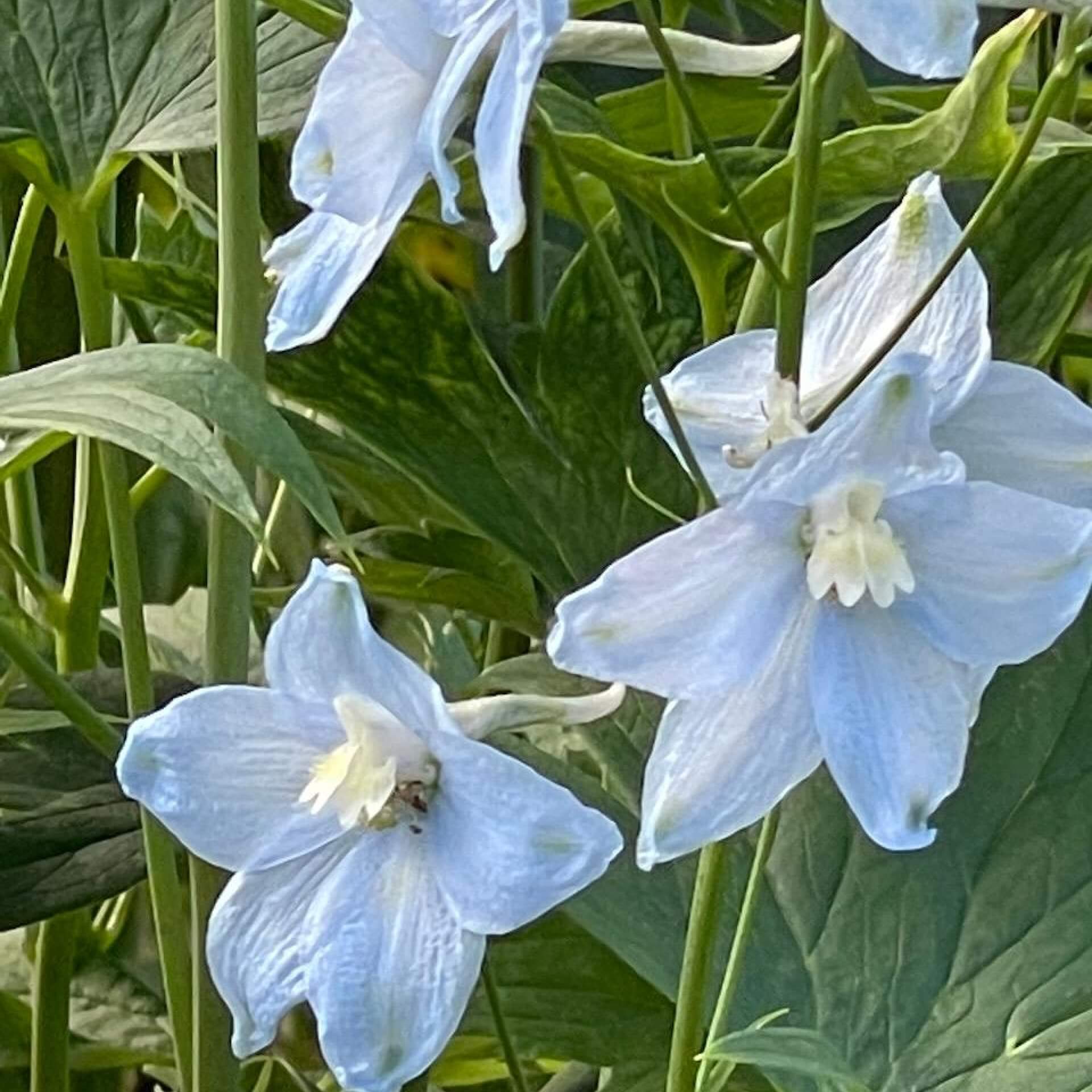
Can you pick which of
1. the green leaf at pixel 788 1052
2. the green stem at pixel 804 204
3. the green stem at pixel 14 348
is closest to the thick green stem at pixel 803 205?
the green stem at pixel 804 204

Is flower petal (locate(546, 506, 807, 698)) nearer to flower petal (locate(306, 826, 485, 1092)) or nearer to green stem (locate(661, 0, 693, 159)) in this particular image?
flower petal (locate(306, 826, 485, 1092))

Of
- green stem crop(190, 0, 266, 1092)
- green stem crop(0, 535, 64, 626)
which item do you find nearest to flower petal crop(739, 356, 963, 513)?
green stem crop(190, 0, 266, 1092)

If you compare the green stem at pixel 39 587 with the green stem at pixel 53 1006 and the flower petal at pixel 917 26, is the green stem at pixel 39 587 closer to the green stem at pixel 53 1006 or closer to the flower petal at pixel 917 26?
the green stem at pixel 53 1006

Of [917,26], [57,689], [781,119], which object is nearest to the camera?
[917,26]

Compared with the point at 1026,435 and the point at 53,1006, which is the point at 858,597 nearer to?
the point at 1026,435

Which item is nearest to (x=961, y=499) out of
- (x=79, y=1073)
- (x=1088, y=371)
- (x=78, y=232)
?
(x=78, y=232)

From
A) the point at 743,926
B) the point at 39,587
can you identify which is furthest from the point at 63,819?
the point at 743,926

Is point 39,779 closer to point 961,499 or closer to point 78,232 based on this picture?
point 78,232
